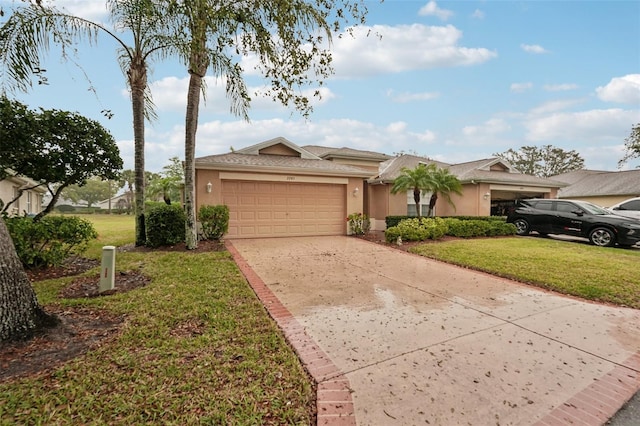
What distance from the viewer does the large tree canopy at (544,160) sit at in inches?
1610

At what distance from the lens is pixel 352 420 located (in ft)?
7.16

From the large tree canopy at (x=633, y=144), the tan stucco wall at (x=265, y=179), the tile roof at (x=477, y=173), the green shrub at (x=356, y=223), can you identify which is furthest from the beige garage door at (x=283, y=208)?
the large tree canopy at (x=633, y=144)

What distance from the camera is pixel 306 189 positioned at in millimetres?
12750

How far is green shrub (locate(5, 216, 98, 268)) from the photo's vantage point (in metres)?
5.96

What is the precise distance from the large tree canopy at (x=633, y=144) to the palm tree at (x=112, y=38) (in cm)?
3853

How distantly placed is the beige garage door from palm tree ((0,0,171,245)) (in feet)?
10.4

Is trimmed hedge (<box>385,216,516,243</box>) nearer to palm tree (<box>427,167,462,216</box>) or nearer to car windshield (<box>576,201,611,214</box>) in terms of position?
palm tree (<box>427,167,462,216</box>)

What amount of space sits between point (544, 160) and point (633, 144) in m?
14.5

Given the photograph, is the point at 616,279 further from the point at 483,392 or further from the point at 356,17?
the point at 356,17

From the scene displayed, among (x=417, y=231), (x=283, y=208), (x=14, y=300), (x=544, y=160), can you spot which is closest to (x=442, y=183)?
(x=417, y=231)

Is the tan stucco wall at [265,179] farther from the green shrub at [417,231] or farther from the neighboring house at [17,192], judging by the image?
the neighboring house at [17,192]

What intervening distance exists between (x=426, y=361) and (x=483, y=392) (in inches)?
22.1

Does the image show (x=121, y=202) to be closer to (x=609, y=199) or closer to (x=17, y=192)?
(x=17, y=192)

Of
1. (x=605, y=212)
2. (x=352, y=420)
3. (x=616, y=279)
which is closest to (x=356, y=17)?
(x=352, y=420)
